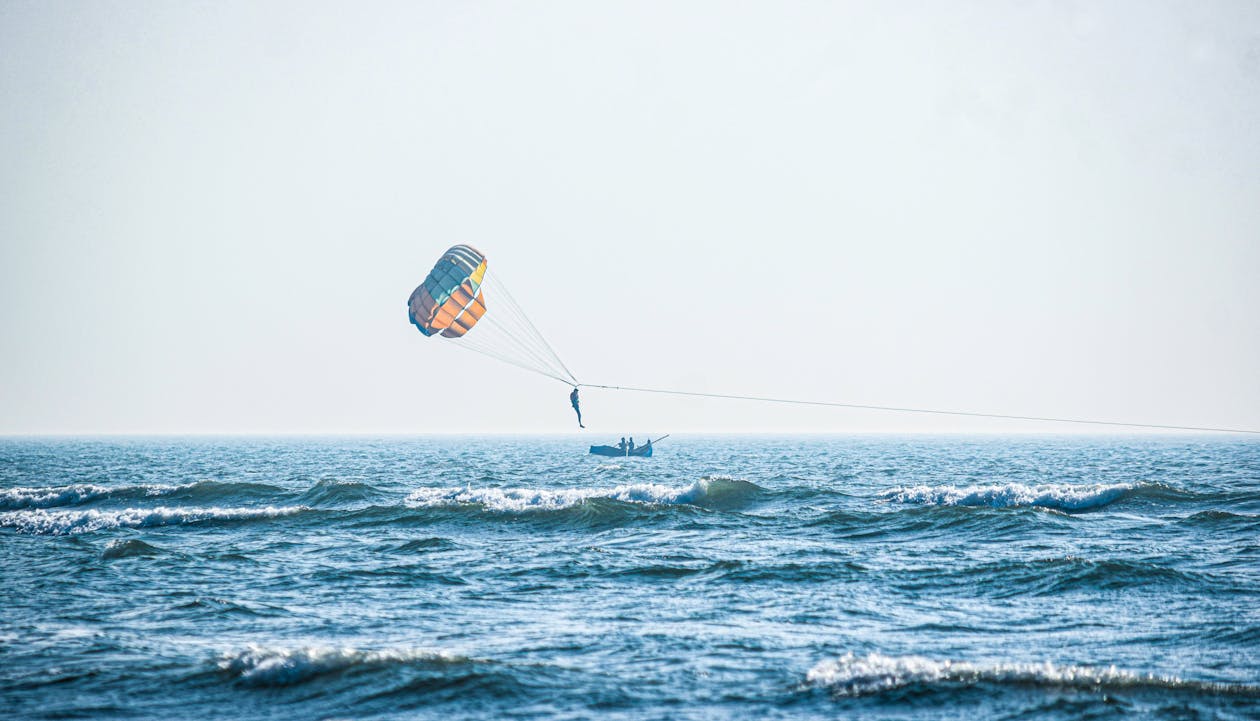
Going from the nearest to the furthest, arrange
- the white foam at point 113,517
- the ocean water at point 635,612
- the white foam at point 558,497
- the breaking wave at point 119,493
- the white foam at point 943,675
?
1. the ocean water at point 635,612
2. the white foam at point 943,675
3. the white foam at point 113,517
4. the white foam at point 558,497
5. the breaking wave at point 119,493

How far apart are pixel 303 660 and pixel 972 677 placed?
9.37 m

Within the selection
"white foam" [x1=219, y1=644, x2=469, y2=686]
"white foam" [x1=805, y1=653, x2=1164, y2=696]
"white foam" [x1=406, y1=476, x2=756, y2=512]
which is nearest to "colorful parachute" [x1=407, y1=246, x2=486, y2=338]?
"white foam" [x1=406, y1=476, x2=756, y2=512]

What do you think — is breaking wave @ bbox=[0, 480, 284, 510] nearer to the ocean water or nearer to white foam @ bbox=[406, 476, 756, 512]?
the ocean water

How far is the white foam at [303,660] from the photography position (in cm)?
1315

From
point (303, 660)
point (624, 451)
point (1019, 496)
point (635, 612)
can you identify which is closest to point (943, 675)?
point (635, 612)

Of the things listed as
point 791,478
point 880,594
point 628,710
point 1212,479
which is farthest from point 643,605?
point 1212,479

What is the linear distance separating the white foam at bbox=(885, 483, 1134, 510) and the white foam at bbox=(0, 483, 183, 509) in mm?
33881

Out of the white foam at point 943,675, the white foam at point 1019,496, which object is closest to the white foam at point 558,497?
the white foam at point 1019,496

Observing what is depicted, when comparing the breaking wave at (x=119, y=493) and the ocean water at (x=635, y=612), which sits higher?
the breaking wave at (x=119, y=493)

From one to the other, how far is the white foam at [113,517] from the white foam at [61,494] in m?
4.54

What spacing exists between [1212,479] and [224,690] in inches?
2099

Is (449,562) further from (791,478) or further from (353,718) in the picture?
(791,478)

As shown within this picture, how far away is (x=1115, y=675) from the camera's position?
1266 centimetres

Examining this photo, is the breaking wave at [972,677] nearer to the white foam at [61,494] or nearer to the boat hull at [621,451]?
the white foam at [61,494]
